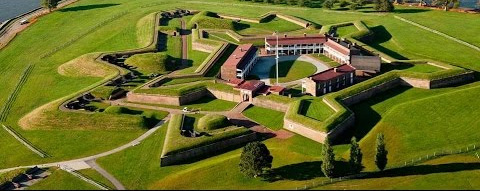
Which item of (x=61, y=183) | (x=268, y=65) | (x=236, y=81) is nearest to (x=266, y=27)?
(x=268, y=65)

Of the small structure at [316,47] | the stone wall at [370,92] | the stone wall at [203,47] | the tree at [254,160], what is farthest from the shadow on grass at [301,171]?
the stone wall at [203,47]

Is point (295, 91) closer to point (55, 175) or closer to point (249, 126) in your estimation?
point (249, 126)

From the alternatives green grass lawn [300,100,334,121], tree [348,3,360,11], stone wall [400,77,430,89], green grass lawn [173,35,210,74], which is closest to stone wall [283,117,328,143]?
green grass lawn [300,100,334,121]

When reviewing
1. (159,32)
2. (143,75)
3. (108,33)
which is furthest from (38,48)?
(143,75)

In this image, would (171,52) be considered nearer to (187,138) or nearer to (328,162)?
(187,138)

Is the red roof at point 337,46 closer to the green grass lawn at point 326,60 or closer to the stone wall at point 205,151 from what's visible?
the green grass lawn at point 326,60
